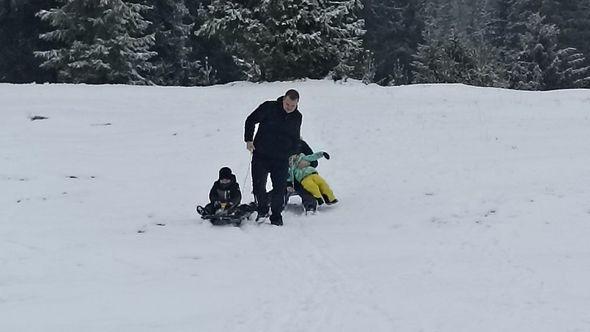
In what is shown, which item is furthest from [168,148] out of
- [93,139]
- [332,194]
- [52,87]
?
[52,87]

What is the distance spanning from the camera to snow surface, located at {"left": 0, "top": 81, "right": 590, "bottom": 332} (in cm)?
653

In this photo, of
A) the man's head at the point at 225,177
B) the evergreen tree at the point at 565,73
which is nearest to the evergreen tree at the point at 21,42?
the man's head at the point at 225,177

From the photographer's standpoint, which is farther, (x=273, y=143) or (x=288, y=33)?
(x=288, y=33)

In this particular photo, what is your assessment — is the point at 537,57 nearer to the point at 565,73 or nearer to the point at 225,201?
the point at 565,73

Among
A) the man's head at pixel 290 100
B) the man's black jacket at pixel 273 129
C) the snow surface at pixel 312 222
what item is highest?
the man's head at pixel 290 100

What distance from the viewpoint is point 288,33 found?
72.8 ft

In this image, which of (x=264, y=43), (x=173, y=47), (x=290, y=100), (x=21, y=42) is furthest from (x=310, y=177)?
(x=173, y=47)

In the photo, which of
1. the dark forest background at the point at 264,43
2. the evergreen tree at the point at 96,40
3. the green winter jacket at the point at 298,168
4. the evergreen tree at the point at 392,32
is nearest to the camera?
the green winter jacket at the point at 298,168

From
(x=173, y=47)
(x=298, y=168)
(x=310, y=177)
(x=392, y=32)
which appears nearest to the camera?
(x=310, y=177)

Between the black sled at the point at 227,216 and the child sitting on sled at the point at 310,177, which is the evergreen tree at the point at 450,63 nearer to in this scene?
the child sitting on sled at the point at 310,177

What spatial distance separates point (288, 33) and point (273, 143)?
12891 mm

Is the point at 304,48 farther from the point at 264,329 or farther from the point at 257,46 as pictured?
the point at 264,329

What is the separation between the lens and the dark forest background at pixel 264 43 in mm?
22797

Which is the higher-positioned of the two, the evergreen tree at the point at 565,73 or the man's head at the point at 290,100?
Answer: the evergreen tree at the point at 565,73
